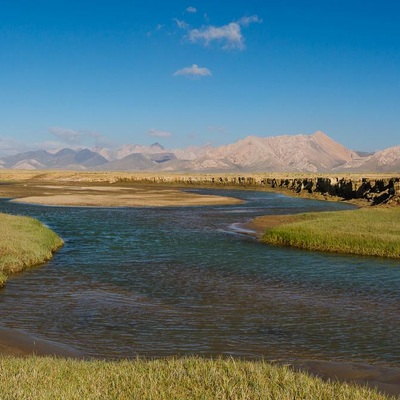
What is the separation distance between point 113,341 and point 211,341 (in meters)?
3.21


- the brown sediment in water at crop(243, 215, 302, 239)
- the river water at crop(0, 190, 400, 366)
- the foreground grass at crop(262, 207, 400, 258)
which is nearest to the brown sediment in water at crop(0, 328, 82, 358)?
the river water at crop(0, 190, 400, 366)

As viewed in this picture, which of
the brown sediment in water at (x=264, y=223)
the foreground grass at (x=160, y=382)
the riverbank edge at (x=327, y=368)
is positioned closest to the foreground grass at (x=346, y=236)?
the brown sediment in water at (x=264, y=223)

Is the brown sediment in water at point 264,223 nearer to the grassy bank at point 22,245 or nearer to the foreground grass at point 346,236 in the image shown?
the foreground grass at point 346,236

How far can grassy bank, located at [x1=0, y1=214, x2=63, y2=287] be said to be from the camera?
26438 mm

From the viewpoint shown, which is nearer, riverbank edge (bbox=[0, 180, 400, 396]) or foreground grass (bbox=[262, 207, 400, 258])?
riverbank edge (bbox=[0, 180, 400, 396])

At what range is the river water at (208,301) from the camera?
15.9 m

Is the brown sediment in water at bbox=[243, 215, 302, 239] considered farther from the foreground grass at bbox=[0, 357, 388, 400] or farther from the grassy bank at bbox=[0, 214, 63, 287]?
the foreground grass at bbox=[0, 357, 388, 400]

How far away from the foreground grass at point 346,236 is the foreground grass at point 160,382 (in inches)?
938

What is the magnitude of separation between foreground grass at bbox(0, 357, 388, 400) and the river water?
11.5 feet

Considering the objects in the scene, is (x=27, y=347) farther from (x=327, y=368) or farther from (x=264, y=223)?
(x=264, y=223)

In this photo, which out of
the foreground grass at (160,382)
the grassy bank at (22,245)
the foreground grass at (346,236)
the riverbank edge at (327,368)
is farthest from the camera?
the foreground grass at (346,236)

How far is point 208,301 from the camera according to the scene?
21.4m

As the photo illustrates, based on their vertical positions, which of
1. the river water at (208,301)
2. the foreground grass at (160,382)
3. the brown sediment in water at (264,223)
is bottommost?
the river water at (208,301)

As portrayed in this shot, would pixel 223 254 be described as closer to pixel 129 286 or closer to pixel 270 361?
pixel 129 286
